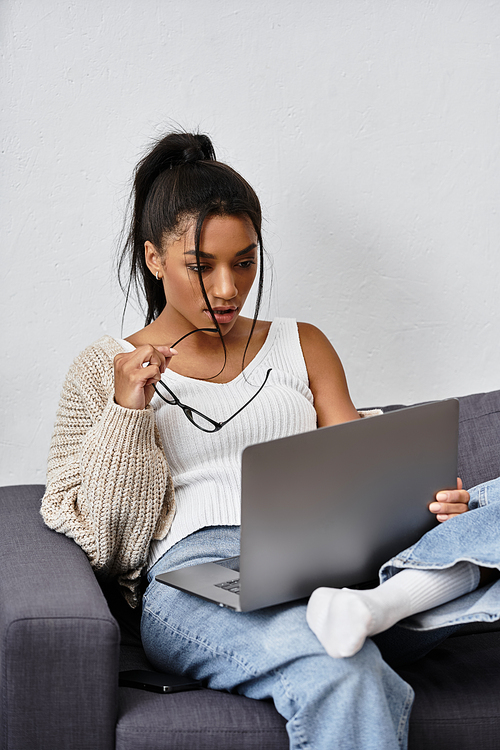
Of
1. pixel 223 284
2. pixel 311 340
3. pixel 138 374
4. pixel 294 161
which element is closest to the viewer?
pixel 138 374

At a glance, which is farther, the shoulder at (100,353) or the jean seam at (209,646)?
the shoulder at (100,353)

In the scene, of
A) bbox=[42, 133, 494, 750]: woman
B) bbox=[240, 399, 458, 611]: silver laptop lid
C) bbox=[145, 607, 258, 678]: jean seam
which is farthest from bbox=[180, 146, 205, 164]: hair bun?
bbox=[145, 607, 258, 678]: jean seam

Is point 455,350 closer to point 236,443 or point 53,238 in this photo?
point 236,443

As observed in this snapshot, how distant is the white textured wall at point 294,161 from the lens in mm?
1729

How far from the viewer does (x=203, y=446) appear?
4.55ft

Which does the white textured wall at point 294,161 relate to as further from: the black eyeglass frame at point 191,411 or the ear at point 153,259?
the black eyeglass frame at point 191,411

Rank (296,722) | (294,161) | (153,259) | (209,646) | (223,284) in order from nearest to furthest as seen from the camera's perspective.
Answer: (296,722) < (209,646) < (223,284) < (153,259) < (294,161)

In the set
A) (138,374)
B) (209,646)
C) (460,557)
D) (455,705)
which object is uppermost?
(138,374)

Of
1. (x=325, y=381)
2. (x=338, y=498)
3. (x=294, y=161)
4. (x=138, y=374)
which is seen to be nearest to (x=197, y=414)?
(x=138, y=374)

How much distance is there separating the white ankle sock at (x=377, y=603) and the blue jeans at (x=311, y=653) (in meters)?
0.02

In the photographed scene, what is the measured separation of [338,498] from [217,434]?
1.35 ft

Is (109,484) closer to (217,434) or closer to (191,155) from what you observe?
(217,434)

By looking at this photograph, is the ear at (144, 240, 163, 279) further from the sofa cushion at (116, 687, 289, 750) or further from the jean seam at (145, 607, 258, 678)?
the sofa cushion at (116, 687, 289, 750)

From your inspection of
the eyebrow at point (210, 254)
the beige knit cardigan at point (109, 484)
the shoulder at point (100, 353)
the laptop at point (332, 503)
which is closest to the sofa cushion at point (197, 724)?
the laptop at point (332, 503)
